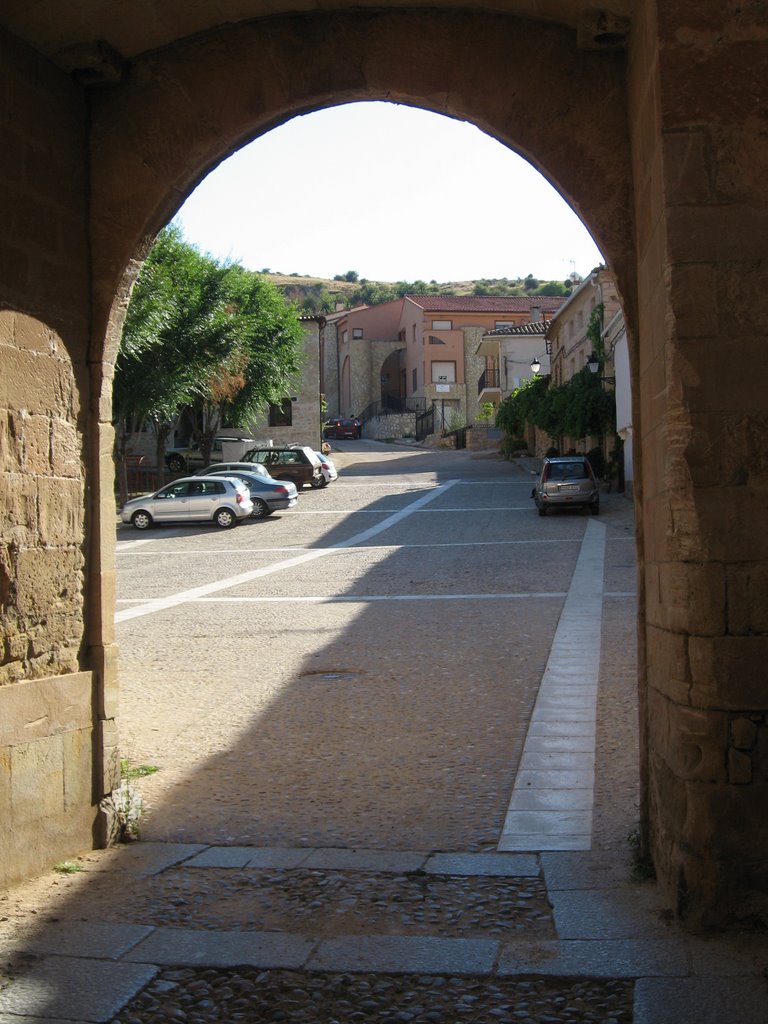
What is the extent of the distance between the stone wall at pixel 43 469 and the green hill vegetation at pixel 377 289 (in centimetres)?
9117

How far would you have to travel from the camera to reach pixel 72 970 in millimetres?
3707

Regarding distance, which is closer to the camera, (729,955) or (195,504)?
(729,955)

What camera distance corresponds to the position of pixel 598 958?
369cm

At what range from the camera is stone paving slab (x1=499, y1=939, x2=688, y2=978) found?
3.56 metres

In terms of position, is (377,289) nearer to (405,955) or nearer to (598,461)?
(598,461)

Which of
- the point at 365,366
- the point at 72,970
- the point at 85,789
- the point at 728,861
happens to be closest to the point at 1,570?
the point at 85,789

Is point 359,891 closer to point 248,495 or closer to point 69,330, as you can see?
point 69,330

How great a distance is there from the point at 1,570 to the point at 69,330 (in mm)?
1217

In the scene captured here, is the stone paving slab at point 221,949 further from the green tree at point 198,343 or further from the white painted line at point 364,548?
the green tree at point 198,343

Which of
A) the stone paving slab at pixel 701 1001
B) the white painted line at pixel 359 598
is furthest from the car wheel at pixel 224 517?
the stone paving slab at pixel 701 1001

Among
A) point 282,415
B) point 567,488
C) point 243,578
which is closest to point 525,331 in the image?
point 282,415

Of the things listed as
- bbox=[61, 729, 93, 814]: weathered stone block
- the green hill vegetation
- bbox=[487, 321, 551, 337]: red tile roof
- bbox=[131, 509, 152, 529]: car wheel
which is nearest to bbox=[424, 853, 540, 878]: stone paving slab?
bbox=[61, 729, 93, 814]: weathered stone block

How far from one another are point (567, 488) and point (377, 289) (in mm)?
86514

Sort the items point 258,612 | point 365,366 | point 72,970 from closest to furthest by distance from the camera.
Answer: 1. point 72,970
2. point 258,612
3. point 365,366
